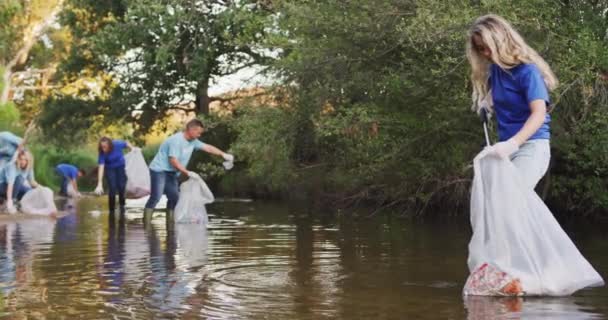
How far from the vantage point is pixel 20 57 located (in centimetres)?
5897

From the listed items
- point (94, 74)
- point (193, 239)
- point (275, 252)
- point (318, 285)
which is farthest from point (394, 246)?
point (94, 74)

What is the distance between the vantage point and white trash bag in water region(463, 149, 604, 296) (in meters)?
8.30

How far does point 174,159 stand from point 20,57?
4234cm

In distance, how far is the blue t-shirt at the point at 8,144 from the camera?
19.9 metres

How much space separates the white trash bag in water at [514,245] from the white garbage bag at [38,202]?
13.0 m

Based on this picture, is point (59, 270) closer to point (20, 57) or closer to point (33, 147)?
point (33, 147)

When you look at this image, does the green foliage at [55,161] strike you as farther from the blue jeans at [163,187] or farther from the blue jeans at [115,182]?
the blue jeans at [163,187]

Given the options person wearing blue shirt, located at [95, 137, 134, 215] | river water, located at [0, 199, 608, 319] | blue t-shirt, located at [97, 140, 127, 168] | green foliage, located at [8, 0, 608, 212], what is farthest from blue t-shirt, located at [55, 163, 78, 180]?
river water, located at [0, 199, 608, 319]

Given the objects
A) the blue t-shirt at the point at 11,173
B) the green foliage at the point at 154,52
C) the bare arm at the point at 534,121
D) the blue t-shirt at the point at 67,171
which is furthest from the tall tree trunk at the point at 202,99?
the bare arm at the point at 534,121

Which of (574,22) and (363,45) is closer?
(574,22)

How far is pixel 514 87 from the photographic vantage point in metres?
8.53

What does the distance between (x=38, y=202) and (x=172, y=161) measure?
322 centimetres

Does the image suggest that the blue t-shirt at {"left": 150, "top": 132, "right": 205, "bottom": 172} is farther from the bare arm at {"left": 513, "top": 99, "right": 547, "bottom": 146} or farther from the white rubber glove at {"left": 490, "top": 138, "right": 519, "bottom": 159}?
the bare arm at {"left": 513, "top": 99, "right": 547, "bottom": 146}

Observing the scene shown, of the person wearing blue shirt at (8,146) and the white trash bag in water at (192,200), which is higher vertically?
the person wearing blue shirt at (8,146)
